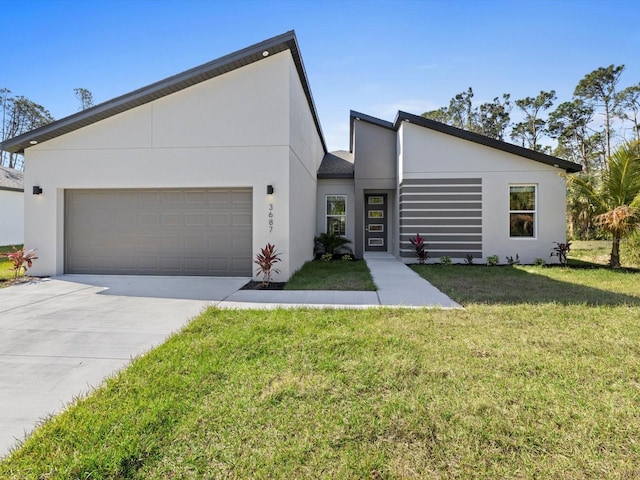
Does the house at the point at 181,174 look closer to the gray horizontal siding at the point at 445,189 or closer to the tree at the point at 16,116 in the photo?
the gray horizontal siding at the point at 445,189

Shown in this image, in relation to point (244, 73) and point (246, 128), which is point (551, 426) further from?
point (244, 73)

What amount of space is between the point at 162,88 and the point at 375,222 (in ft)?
32.0

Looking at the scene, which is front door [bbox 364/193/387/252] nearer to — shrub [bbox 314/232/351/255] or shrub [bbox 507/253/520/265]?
shrub [bbox 314/232/351/255]

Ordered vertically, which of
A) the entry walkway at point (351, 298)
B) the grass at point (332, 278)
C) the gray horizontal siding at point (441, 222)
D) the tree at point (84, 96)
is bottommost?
the entry walkway at point (351, 298)

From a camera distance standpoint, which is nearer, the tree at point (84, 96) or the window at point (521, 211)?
the window at point (521, 211)

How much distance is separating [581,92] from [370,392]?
32.5 metres

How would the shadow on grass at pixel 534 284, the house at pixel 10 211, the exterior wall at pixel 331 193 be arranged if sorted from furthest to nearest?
the house at pixel 10 211, the exterior wall at pixel 331 193, the shadow on grass at pixel 534 284

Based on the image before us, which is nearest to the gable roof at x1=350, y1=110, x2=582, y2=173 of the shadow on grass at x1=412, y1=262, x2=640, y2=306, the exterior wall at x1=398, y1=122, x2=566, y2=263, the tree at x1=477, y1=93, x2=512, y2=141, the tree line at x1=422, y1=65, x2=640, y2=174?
the exterior wall at x1=398, y1=122, x2=566, y2=263

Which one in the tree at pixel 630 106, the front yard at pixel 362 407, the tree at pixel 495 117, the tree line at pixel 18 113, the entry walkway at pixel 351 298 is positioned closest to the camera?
the front yard at pixel 362 407

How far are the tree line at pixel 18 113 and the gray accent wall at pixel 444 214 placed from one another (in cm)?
3408

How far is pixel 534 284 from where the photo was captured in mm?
7277

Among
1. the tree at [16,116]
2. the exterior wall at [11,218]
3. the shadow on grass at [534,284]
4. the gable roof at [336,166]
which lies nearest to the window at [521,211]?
the shadow on grass at [534,284]

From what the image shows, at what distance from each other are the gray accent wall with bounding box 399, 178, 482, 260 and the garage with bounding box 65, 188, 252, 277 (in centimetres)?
592

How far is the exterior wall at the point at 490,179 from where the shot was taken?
420 inches
